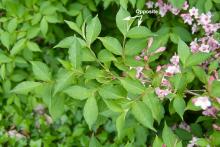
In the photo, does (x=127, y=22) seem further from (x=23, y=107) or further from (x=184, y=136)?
(x=23, y=107)

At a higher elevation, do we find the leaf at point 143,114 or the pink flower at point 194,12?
the pink flower at point 194,12

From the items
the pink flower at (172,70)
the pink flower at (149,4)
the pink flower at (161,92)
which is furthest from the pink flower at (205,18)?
the pink flower at (161,92)

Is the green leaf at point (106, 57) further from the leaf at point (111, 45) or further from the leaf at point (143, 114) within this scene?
the leaf at point (143, 114)

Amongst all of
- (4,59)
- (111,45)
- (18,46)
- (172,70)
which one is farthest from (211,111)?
(4,59)

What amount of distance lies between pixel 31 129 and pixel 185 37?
1195 millimetres

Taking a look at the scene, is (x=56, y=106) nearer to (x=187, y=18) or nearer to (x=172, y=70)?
(x=172, y=70)

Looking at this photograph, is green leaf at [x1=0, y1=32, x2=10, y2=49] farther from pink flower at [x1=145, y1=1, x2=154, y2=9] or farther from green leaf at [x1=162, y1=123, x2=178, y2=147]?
green leaf at [x1=162, y1=123, x2=178, y2=147]

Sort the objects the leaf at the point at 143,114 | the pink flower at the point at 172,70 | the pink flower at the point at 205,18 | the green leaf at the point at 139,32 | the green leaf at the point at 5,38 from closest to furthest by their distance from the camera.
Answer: the leaf at the point at 143,114, the green leaf at the point at 139,32, the pink flower at the point at 172,70, the pink flower at the point at 205,18, the green leaf at the point at 5,38

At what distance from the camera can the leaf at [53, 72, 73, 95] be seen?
1.48 meters

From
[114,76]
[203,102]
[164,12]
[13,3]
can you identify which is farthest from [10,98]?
[203,102]

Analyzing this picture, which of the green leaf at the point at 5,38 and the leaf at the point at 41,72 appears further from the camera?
the green leaf at the point at 5,38

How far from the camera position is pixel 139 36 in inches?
59.7

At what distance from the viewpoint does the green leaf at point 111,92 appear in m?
1.44

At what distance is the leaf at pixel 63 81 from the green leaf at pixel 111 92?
125mm
